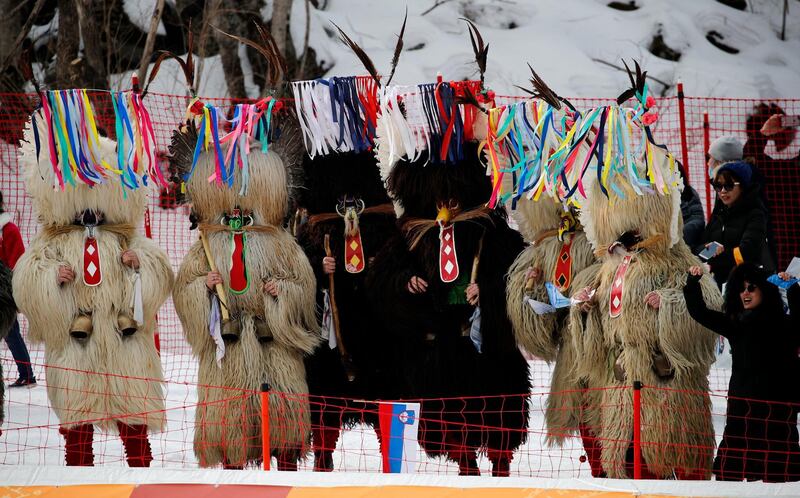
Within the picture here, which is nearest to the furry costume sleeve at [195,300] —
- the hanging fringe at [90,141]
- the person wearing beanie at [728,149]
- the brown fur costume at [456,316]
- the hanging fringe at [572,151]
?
the hanging fringe at [90,141]

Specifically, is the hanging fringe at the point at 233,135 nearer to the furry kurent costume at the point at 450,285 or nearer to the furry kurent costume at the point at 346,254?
the furry kurent costume at the point at 346,254

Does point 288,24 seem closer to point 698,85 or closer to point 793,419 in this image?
point 698,85

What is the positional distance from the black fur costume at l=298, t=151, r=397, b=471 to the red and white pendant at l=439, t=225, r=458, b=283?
1.21ft

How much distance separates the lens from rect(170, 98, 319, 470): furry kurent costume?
4.96m

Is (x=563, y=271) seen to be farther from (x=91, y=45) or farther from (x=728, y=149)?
(x=91, y=45)

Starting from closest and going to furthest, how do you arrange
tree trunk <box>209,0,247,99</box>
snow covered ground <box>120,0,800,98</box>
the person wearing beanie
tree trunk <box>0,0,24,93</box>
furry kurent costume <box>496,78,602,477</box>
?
furry kurent costume <box>496,78,602,477</box> < the person wearing beanie < tree trunk <box>0,0,24,93</box> < tree trunk <box>209,0,247,99</box> < snow covered ground <box>120,0,800,98</box>

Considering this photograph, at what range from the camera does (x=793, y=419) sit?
429 centimetres

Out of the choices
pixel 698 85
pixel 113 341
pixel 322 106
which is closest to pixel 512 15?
pixel 698 85

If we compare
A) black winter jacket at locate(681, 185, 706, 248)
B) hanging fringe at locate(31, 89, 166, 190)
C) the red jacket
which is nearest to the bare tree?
the red jacket

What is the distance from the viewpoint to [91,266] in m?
4.96

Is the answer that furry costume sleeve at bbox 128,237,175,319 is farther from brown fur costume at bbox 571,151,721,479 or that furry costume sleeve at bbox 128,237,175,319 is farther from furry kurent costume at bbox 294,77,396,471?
brown fur costume at bbox 571,151,721,479

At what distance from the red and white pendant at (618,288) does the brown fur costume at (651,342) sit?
0.02 meters

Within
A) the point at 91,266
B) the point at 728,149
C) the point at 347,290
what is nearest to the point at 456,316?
the point at 347,290

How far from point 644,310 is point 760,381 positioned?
53cm
